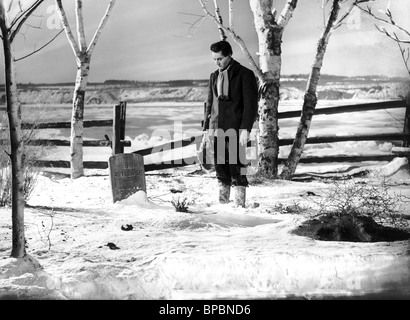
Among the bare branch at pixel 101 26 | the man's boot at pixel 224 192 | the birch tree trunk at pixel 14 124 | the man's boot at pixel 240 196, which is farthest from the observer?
the bare branch at pixel 101 26

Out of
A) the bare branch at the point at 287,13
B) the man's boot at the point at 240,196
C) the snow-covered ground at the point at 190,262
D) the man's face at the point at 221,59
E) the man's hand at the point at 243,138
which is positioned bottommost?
the snow-covered ground at the point at 190,262

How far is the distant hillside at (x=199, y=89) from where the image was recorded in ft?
30.6

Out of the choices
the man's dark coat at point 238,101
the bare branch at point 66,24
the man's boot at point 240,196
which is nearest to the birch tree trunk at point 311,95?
the man's boot at point 240,196

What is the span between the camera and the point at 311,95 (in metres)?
6.93

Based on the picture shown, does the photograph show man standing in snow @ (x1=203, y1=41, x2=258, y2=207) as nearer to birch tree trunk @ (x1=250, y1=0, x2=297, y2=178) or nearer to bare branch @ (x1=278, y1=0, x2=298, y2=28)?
birch tree trunk @ (x1=250, y1=0, x2=297, y2=178)

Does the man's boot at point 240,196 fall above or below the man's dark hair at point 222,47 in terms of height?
below

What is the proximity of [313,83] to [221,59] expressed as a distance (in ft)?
8.36

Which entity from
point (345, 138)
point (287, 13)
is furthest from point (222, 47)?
point (345, 138)

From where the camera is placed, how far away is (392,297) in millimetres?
3574

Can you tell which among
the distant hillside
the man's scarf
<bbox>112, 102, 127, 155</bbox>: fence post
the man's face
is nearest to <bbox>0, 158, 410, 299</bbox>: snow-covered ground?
the man's scarf

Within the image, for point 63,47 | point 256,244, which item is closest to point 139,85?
point 63,47

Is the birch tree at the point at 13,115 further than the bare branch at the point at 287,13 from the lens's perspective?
No

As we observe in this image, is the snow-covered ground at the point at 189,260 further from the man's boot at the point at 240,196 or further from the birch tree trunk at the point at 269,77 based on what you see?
the birch tree trunk at the point at 269,77
